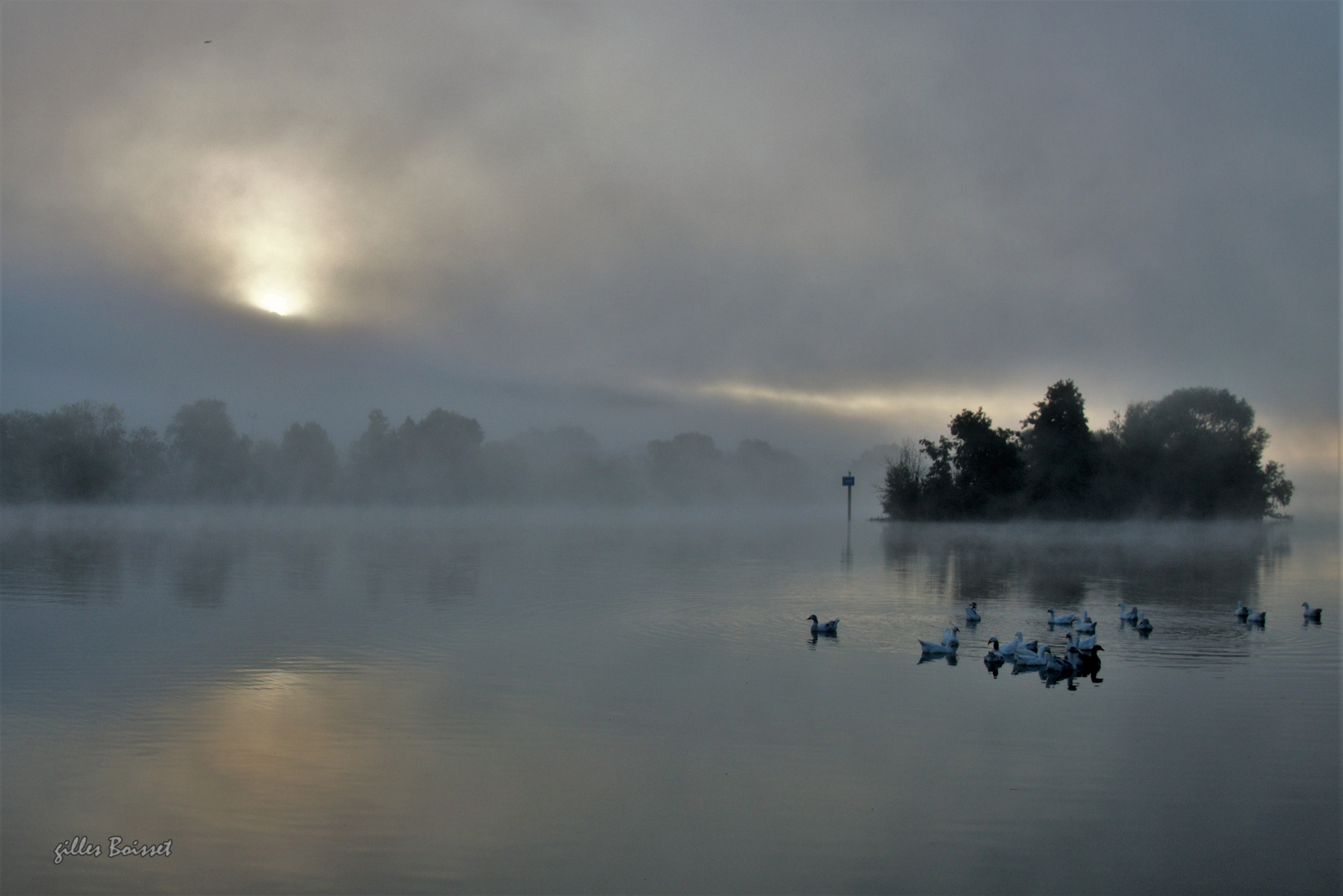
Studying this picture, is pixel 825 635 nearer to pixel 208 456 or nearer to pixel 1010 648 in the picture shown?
pixel 1010 648

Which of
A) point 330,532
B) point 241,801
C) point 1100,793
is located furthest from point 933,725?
point 330,532

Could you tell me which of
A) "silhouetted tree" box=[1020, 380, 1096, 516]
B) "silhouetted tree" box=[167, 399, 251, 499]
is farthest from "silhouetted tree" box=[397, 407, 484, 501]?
"silhouetted tree" box=[1020, 380, 1096, 516]

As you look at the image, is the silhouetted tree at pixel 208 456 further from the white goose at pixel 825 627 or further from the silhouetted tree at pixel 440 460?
the white goose at pixel 825 627

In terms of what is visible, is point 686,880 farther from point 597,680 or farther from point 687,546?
point 687,546

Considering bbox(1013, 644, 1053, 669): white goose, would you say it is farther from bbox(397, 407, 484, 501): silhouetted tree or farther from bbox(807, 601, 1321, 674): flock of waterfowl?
bbox(397, 407, 484, 501): silhouetted tree

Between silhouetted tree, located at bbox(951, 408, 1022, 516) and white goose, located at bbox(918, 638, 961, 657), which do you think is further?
silhouetted tree, located at bbox(951, 408, 1022, 516)

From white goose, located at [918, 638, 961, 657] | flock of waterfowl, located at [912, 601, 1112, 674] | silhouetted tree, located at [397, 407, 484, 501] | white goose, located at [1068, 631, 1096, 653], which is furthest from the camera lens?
silhouetted tree, located at [397, 407, 484, 501]

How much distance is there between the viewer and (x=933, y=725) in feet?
30.2

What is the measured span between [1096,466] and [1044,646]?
56.7 meters

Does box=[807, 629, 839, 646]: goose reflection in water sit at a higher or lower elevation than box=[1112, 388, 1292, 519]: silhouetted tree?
lower

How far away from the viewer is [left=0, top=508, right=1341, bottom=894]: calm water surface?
618cm

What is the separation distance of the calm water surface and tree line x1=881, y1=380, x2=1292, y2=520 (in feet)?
159

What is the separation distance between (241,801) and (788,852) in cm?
409

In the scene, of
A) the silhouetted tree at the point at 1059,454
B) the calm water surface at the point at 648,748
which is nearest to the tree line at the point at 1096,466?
the silhouetted tree at the point at 1059,454
